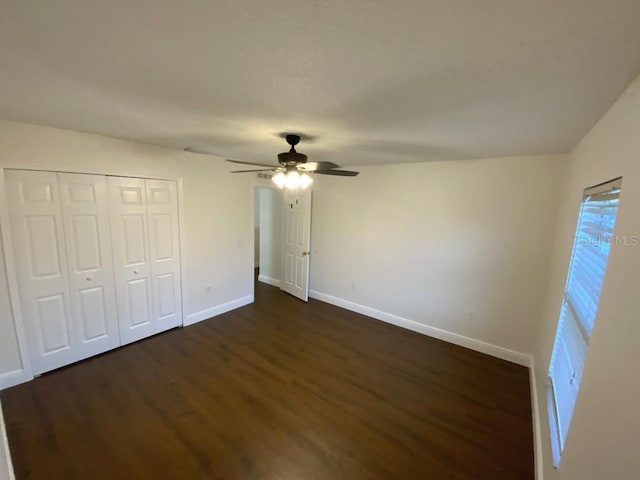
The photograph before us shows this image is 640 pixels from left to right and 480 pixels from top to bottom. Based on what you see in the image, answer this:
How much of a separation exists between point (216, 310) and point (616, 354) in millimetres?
4159

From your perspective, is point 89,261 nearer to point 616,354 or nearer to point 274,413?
point 274,413

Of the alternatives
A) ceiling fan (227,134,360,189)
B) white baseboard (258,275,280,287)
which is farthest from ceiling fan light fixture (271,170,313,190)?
white baseboard (258,275,280,287)

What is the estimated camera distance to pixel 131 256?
10.2ft

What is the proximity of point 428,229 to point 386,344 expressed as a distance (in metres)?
1.63

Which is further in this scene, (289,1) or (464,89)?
(464,89)

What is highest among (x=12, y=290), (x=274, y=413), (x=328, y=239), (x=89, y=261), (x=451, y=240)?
(x=451, y=240)

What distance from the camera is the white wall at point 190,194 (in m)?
2.36

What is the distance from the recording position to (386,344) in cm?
344

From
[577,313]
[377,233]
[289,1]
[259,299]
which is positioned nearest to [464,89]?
[289,1]

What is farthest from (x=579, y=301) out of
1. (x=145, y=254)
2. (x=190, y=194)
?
(x=145, y=254)

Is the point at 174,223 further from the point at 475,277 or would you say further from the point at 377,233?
the point at 475,277

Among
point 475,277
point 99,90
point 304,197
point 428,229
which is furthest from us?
point 304,197

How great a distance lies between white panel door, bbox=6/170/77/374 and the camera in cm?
237

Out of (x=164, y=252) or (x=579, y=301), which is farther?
(x=164, y=252)
